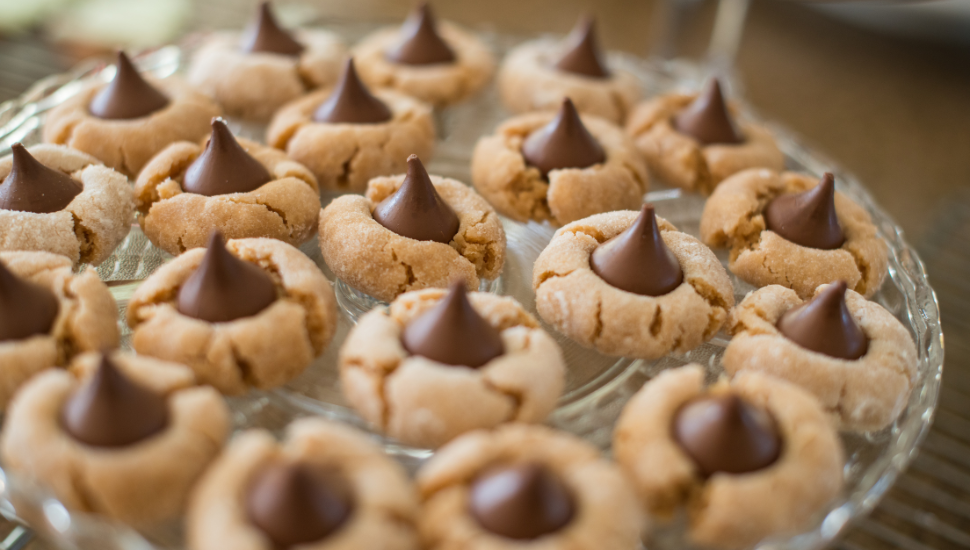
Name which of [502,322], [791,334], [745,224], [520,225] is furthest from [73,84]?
[791,334]

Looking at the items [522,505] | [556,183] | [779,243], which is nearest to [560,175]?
[556,183]

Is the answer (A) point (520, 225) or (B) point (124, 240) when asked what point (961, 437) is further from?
(B) point (124, 240)

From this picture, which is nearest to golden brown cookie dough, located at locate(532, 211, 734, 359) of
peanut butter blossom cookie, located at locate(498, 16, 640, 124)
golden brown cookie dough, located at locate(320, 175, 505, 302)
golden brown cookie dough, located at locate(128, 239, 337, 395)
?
golden brown cookie dough, located at locate(320, 175, 505, 302)

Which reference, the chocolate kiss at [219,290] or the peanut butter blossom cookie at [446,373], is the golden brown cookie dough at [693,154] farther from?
the chocolate kiss at [219,290]

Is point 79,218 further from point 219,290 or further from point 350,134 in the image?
point 350,134

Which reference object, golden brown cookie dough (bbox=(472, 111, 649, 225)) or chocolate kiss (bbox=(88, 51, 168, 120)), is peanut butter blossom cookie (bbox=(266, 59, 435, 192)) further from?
chocolate kiss (bbox=(88, 51, 168, 120))

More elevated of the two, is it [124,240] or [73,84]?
[73,84]

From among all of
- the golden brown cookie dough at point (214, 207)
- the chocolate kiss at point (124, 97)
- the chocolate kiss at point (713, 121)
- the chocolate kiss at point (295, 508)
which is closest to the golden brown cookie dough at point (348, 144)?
the golden brown cookie dough at point (214, 207)
